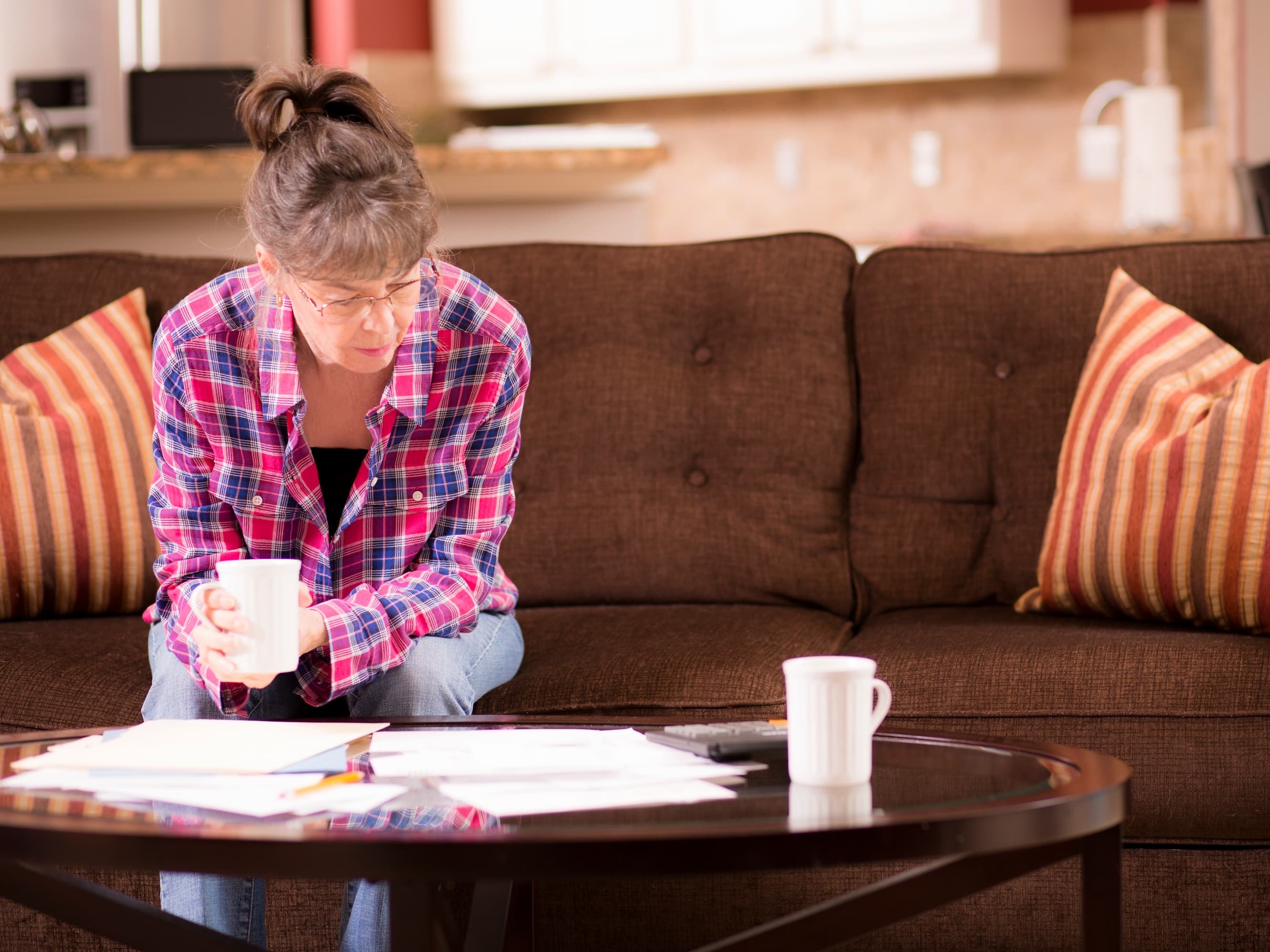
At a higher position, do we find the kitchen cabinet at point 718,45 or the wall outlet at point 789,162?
the kitchen cabinet at point 718,45

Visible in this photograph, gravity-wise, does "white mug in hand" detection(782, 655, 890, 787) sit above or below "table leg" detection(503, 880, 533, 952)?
above

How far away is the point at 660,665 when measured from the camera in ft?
5.75

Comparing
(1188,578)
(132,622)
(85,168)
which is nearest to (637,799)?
(1188,578)

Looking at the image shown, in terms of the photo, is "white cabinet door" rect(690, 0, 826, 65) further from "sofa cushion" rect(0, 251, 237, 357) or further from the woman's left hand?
the woman's left hand

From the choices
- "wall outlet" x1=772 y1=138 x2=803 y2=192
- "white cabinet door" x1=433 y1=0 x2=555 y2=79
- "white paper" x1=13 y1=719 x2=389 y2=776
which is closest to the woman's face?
"white paper" x1=13 y1=719 x2=389 y2=776

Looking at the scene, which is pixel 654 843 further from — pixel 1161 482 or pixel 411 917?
pixel 1161 482

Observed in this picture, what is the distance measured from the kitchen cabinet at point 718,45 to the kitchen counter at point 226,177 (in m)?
2.25

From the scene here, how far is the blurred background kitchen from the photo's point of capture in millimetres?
5059

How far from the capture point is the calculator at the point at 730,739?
1.17 metres

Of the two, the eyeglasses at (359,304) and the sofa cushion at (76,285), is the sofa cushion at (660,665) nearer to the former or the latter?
the eyeglasses at (359,304)

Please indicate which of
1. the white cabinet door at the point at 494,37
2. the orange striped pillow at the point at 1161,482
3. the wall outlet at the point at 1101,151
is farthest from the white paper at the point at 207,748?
the white cabinet door at the point at 494,37

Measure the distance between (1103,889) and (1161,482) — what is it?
0.97 m

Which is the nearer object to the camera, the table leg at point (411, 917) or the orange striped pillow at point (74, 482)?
the table leg at point (411, 917)

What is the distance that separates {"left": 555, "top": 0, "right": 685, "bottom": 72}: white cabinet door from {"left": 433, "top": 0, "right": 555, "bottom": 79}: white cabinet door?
8cm
